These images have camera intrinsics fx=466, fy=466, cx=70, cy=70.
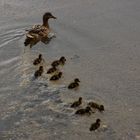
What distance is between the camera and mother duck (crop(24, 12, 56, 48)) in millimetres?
9093

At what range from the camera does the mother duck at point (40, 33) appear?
9093mm

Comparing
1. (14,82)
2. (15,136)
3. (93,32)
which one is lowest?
(15,136)

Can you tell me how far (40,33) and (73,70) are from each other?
1.55 m

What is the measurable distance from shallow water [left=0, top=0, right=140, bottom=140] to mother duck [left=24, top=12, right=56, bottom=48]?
0.14 meters

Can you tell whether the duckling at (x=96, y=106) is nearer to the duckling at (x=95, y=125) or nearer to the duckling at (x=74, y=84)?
the duckling at (x=95, y=125)

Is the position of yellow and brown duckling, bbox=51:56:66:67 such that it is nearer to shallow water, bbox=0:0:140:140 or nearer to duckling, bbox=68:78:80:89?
shallow water, bbox=0:0:140:140

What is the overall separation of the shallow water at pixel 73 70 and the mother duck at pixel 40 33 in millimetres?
137

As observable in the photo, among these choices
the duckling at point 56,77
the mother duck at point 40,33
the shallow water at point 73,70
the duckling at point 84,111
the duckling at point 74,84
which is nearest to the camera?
the shallow water at point 73,70

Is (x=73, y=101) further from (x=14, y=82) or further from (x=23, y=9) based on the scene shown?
(x=23, y=9)

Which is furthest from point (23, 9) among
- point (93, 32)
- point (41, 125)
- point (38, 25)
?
point (41, 125)

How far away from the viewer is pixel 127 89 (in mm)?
7539

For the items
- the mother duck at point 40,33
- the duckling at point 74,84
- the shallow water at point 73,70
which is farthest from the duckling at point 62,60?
the mother duck at point 40,33

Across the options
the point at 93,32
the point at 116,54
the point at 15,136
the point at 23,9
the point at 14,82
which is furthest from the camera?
the point at 23,9

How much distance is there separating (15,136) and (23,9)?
445 centimetres
